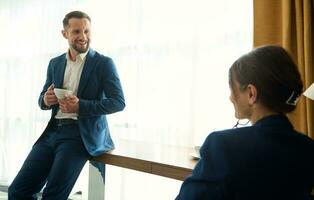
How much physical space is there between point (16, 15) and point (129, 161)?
215cm

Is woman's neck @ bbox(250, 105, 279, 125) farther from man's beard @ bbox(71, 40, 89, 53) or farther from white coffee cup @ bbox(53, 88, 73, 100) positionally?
man's beard @ bbox(71, 40, 89, 53)

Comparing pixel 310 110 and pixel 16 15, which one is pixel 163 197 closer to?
pixel 310 110

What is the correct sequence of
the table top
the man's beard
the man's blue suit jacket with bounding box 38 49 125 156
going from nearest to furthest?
1. the table top
2. the man's blue suit jacket with bounding box 38 49 125 156
3. the man's beard

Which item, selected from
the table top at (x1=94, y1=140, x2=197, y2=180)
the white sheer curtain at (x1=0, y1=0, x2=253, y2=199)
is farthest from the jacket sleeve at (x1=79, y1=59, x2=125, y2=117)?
the white sheer curtain at (x1=0, y1=0, x2=253, y2=199)

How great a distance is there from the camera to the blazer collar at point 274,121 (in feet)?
2.50

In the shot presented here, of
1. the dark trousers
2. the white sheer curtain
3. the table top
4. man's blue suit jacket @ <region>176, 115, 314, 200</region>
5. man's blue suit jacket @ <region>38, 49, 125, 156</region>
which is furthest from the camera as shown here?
the white sheer curtain

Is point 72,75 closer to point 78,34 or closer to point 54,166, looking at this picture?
point 78,34

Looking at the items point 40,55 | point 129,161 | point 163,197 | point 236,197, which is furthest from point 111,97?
point 40,55

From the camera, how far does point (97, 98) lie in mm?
1741

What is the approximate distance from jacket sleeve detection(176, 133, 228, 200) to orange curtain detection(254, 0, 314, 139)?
921 mm

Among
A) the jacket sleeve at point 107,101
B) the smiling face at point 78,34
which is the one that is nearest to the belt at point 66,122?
the jacket sleeve at point 107,101

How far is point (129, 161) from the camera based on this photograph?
1.60 metres

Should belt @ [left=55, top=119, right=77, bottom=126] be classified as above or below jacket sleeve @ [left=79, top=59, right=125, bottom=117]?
below

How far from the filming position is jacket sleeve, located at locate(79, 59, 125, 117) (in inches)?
63.3
